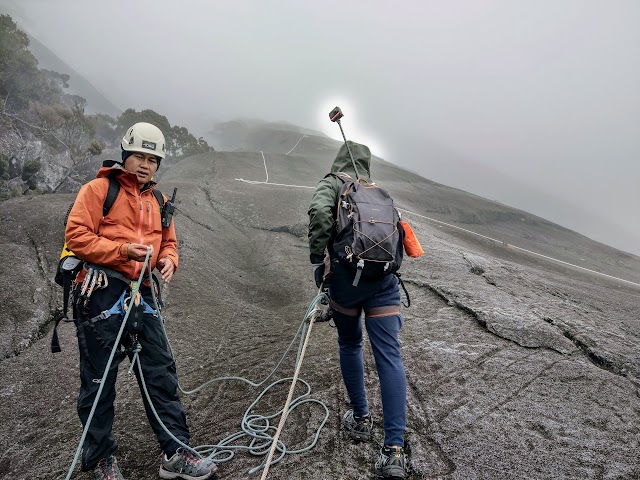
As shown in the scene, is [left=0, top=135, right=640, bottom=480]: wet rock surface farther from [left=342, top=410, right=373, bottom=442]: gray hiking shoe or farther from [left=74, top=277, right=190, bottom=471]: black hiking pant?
[left=74, top=277, right=190, bottom=471]: black hiking pant

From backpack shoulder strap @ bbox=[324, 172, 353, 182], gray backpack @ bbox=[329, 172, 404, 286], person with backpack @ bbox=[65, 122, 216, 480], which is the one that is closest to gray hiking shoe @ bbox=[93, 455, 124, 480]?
person with backpack @ bbox=[65, 122, 216, 480]

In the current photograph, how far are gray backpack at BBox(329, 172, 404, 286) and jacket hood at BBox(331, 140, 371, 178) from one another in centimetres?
32

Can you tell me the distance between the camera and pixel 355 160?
347cm

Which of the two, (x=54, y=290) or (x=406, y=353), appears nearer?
(x=406, y=353)

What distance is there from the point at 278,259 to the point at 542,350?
6475mm

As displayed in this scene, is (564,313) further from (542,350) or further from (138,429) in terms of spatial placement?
(138,429)

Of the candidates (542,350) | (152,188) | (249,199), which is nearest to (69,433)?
(152,188)

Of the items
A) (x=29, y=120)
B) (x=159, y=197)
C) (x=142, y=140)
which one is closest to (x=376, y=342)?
(x=159, y=197)

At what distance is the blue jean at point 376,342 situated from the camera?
2.82m

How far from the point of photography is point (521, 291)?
23.5 ft

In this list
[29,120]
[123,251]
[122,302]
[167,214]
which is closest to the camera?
[123,251]

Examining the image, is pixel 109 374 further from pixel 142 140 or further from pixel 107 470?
pixel 142 140

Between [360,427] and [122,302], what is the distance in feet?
6.96

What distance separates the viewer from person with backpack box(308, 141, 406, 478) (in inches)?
111
